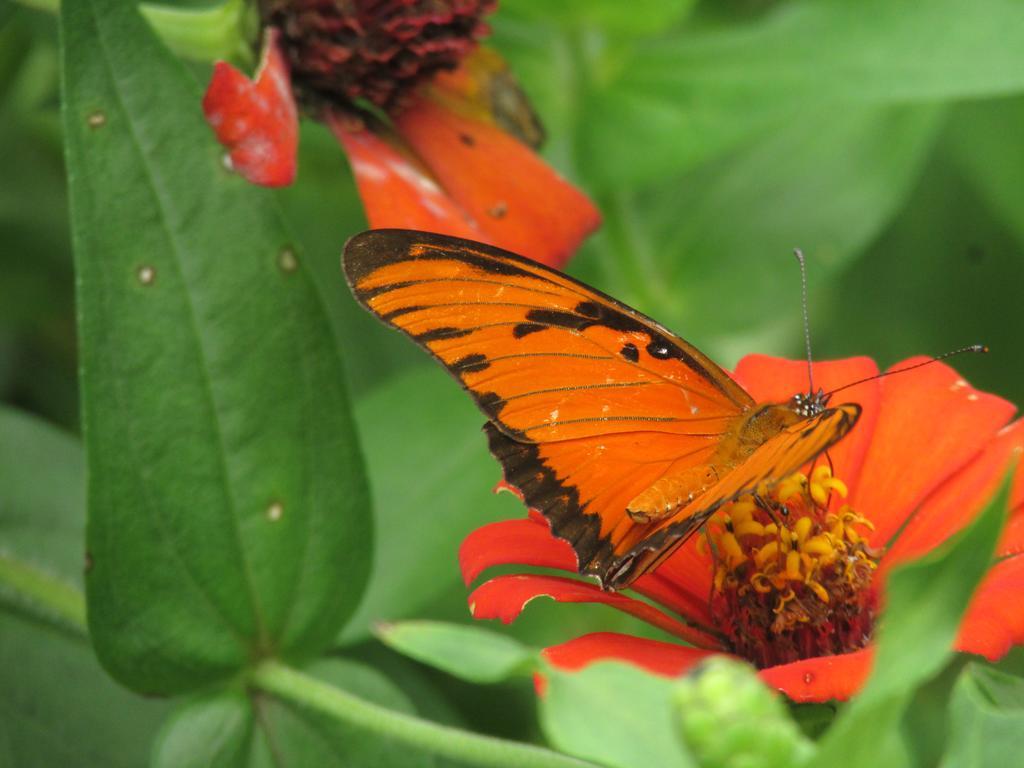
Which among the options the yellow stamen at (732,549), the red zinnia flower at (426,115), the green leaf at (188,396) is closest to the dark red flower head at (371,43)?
the red zinnia flower at (426,115)

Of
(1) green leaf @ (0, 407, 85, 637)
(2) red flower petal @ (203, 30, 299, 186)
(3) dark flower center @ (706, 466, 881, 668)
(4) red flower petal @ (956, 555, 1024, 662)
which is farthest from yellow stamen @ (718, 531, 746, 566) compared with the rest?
(1) green leaf @ (0, 407, 85, 637)

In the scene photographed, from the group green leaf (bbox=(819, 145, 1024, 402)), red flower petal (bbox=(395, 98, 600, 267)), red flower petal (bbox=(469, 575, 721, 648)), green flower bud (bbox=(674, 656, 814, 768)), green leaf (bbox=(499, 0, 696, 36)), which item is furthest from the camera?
green leaf (bbox=(819, 145, 1024, 402))

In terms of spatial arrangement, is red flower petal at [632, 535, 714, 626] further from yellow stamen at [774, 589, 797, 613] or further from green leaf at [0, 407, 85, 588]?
green leaf at [0, 407, 85, 588]

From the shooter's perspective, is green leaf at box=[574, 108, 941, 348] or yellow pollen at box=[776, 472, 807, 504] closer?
yellow pollen at box=[776, 472, 807, 504]

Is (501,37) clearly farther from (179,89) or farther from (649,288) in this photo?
(179,89)

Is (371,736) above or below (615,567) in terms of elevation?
below

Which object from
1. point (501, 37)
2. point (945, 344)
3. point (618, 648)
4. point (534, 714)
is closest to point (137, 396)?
point (618, 648)
